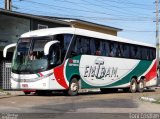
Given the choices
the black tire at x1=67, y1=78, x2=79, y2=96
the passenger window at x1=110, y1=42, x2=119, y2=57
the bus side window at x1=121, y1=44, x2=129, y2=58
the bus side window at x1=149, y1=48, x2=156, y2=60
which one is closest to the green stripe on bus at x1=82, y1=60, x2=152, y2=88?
the bus side window at x1=149, y1=48, x2=156, y2=60

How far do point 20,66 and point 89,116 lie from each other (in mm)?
9378

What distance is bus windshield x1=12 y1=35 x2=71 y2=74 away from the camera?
2227 cm

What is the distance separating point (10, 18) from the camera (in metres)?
30.5

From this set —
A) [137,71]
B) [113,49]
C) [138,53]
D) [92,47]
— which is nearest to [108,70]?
[113,49]

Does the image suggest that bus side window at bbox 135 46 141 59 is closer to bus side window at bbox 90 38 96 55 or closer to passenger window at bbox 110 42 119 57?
passenger window at bbox 110 42 119 57

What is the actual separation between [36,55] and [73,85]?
2.74 meters

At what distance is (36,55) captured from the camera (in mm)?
22547

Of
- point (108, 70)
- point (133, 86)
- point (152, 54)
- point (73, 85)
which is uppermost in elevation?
point (152, 54)

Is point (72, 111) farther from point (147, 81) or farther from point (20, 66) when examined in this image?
point (147, 81)

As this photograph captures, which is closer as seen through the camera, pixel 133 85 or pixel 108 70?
pixel 108 70

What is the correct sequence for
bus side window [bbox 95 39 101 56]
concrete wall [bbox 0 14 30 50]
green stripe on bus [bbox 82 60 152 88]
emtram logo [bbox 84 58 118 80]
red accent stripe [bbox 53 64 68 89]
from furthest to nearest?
1. concrete wall [bbox 0 14 30 50]
2. green stripe on bus [bbox 82 60 152 88]
3. bus side window [bbox 95 39 101 56]
4. emtram logo [bbox 84 58 118 80]
5. red accent stripe [bbox 53 64 68 89]

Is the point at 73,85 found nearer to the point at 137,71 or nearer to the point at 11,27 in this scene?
the point at 137,71

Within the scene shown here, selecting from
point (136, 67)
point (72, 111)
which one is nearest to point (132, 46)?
point (136, 67)

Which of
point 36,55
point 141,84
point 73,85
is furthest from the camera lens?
point 141,84
